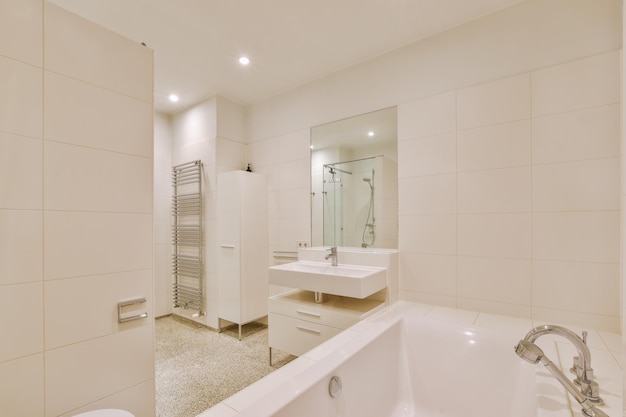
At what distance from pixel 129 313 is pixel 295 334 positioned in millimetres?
1261

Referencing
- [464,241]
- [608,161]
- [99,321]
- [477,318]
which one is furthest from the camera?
[464,241]

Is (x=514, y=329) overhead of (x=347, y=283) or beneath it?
beneath

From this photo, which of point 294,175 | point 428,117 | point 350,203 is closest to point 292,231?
point 294,175

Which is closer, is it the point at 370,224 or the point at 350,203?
the point at 370,224

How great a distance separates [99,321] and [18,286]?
1.09 ft

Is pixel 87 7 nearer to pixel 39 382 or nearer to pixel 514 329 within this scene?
pixel 39 382

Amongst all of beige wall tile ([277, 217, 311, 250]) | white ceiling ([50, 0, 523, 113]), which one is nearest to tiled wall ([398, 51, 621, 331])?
white ceiling ([50, 0, 523, 113])

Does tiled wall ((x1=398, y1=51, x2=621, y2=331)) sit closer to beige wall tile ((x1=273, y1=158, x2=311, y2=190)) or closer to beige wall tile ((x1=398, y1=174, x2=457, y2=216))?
beige wall tile ((x1=398, y1=174, x2=457, y2=216))

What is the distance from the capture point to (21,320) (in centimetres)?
107

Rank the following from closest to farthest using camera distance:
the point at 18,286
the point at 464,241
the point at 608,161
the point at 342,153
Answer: the point at 18,286, the point at 608,161, the point at 464,241, the point at 342,153

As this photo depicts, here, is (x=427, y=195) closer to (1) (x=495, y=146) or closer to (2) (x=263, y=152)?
(1) (x=495, y=146)

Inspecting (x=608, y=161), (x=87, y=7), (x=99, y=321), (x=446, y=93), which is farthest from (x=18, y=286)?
(x=608, y=161)

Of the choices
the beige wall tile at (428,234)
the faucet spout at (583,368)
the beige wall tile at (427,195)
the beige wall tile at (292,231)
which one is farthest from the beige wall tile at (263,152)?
the faucet spout at (583,368)

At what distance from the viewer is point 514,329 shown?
1.67 meters
